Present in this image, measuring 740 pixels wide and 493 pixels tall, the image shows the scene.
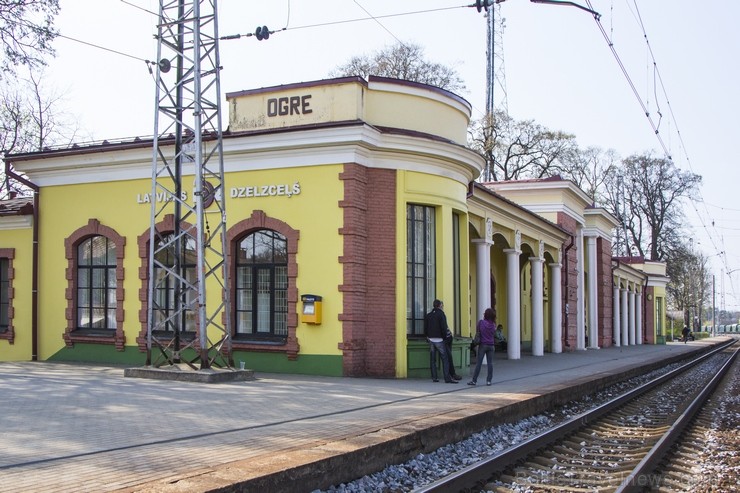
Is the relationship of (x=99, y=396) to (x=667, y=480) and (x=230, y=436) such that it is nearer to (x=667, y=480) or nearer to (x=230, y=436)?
(x=230, y=436)

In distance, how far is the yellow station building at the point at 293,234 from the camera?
16047 mm

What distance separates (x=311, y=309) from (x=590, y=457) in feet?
24.8

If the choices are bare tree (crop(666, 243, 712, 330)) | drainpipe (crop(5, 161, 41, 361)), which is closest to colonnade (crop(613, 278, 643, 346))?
bare tree (crop(666, 243, 712, 330))

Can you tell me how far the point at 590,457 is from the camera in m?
9.45

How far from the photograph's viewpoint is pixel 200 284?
14.1 metres

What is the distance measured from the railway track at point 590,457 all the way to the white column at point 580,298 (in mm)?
22143

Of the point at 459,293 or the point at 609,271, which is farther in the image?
the point at 609,271

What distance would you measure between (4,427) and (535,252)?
22770 mm

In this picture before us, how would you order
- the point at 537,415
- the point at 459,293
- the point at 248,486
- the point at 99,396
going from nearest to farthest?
the point at 248,486 < the point at 99,396 < the point at 537,415 < the point at 459,293

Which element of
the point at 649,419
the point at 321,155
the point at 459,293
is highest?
the point at 321,155

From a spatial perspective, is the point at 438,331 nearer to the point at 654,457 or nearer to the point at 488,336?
the point at 488,336

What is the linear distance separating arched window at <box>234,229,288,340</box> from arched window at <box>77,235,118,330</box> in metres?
3.57

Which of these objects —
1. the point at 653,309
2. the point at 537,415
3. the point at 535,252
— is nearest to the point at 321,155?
the point at 537,415

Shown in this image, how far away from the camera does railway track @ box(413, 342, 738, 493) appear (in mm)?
7633
